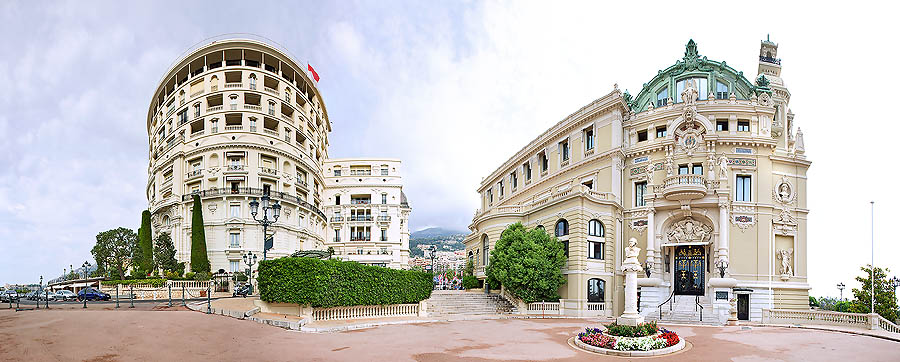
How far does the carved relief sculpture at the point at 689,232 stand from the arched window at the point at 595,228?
494 cm

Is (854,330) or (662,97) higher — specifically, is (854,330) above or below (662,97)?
below

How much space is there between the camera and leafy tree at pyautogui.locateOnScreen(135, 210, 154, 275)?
173ft

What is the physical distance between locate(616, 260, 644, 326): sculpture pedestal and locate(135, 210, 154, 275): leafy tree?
155ft

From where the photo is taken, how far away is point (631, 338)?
60.0 ft

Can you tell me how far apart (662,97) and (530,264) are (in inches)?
686

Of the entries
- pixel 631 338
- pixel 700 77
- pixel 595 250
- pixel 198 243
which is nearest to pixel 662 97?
pixel 700 77

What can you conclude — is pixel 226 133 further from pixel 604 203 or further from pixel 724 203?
pixel 724 203

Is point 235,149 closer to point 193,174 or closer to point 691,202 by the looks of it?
point 193,174

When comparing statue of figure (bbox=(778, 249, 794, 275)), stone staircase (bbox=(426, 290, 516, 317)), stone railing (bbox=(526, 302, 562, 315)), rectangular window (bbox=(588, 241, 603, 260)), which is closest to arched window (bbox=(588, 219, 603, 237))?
rectangular window (bbox=(588, 241, 603, 260))

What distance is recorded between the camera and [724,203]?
116 ft

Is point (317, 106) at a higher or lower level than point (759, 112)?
higher

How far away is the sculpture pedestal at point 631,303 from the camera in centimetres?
2125

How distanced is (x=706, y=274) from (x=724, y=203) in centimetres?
520

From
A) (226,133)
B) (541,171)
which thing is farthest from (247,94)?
(541,171)
